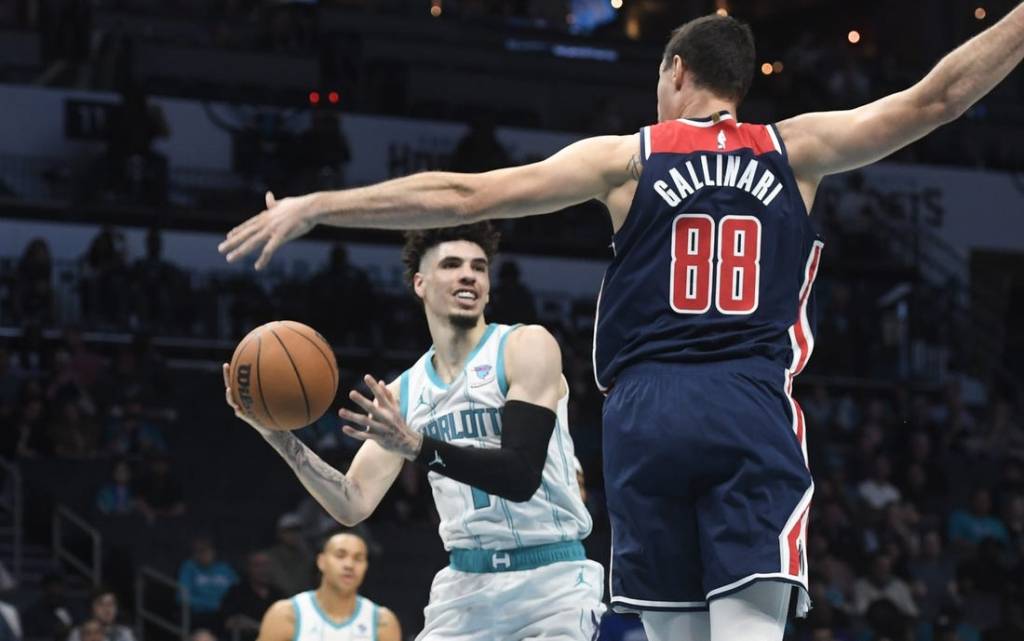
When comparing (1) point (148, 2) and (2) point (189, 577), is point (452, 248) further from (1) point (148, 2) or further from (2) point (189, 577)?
(1) point (148, 2)

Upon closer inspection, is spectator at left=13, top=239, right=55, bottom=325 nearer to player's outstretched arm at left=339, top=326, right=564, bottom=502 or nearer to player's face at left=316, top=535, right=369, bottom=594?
player's face at left=316, top=535, right=369, bottom=594

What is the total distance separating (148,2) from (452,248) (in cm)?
2013

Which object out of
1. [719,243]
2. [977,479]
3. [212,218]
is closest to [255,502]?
[212,218]

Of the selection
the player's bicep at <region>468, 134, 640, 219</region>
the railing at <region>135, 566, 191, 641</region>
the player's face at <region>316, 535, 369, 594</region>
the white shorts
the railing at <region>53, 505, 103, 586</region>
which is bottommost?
the railing at <region>135, 566, 191, 641</region>

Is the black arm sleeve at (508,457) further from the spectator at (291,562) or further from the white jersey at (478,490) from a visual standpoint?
the spectator at (291,562)

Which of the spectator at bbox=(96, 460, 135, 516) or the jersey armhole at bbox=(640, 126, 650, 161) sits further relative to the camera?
the spectator at bbox=(96, 460, 135, 516)

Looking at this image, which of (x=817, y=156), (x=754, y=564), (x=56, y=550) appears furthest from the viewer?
(x=56, y=550)

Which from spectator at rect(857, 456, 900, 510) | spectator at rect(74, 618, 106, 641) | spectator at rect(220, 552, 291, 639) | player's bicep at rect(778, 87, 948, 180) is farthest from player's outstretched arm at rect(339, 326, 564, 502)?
spectator at rect(857, 456, 900, 510)

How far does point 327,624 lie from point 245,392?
3711 millimetres

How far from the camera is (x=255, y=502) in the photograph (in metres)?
17.4

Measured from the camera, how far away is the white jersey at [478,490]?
6.61 metres

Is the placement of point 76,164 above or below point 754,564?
above

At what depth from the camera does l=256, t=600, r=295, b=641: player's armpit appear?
9.44 m

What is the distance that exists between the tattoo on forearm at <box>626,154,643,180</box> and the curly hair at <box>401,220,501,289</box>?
77.5 inches
